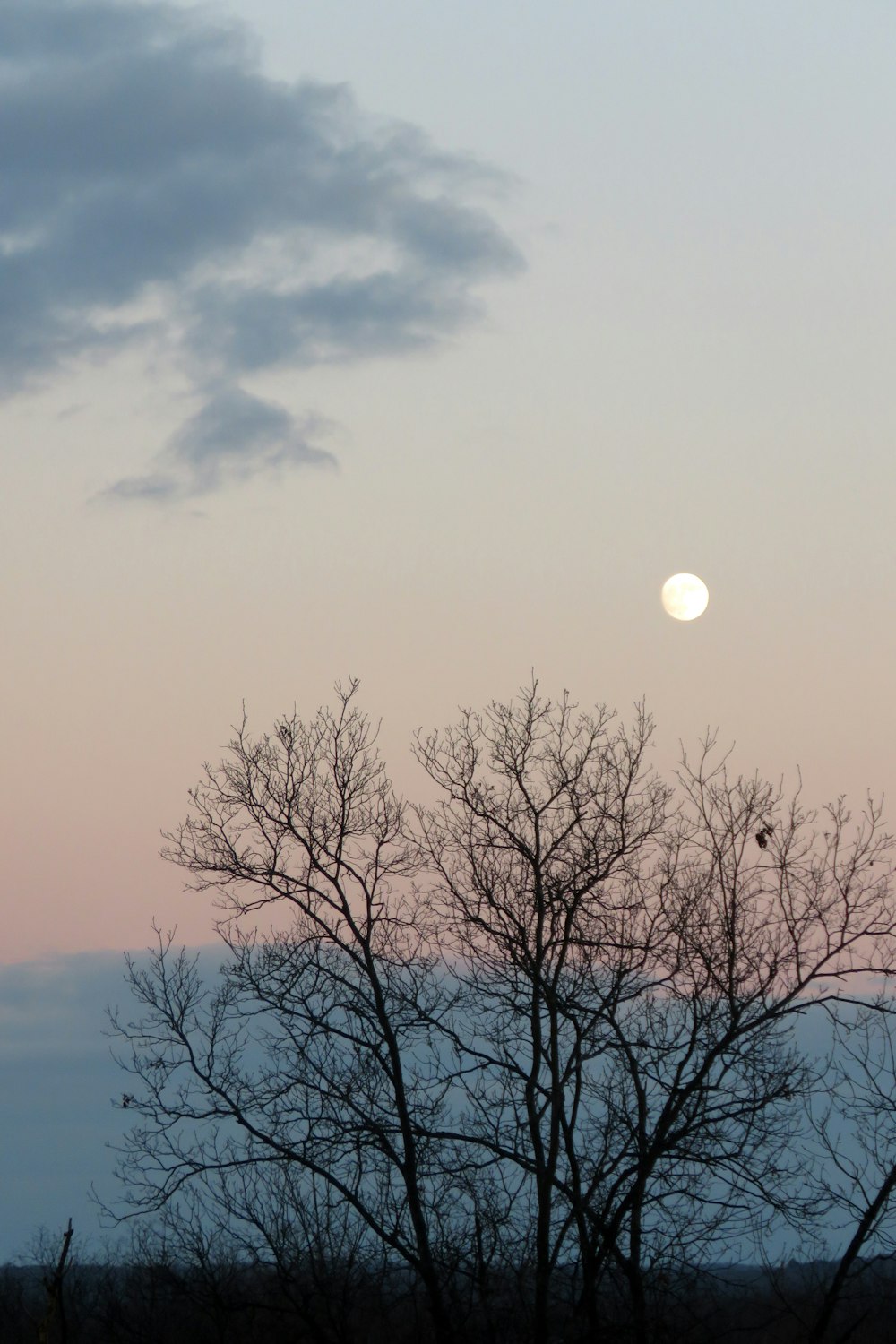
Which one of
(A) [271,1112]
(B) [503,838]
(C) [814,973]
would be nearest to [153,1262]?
(A) [271,1112]

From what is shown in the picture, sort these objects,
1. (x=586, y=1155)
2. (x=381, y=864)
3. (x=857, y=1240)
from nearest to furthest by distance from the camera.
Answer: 1. (x=857, y=1240)
2. (x=586, y=1155)
3. (x=381, y=864)

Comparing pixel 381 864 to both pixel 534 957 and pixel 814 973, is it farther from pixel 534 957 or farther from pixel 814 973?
pixel 814 973

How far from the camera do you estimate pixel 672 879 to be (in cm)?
2127

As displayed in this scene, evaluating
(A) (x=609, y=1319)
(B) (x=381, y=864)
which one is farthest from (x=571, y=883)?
(A) (x=609, y=1319)

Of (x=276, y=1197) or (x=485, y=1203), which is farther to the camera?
(x=276, y=1197)

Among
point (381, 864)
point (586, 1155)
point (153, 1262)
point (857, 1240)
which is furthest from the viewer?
point (153, 1262)

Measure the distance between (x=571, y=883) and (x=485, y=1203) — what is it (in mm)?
4893

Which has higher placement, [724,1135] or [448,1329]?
[724,1135]

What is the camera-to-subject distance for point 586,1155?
2156 cm

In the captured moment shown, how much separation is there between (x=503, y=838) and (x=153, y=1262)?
12.2 metres

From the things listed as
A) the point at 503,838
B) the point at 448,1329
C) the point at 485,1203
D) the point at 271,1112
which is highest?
the point at 503,838

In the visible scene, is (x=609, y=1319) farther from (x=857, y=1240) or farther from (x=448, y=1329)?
(x=857, y=1240)

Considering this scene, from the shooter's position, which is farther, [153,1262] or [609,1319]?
[153,1262]

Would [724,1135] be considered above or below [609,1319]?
above
